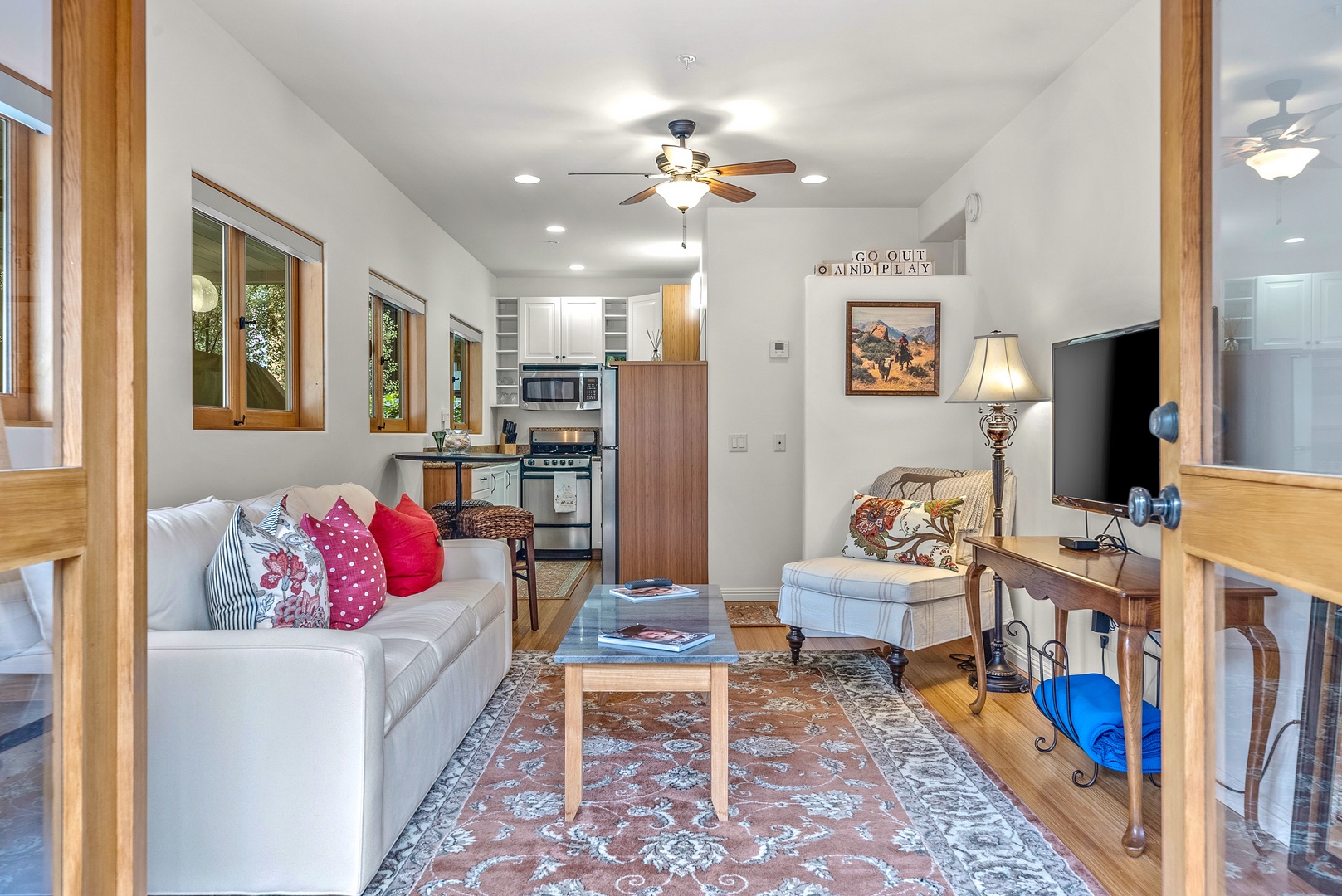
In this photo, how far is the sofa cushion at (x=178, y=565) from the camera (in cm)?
203

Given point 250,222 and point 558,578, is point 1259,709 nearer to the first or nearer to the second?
point 250,222

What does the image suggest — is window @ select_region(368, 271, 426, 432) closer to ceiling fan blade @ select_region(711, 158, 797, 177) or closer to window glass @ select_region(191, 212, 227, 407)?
window glass @ select_region(191, 212, 227, 407)

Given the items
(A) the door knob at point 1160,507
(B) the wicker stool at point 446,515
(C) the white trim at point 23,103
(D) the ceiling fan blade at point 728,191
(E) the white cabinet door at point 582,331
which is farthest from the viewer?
(E) the white cabinet door at point 582,331

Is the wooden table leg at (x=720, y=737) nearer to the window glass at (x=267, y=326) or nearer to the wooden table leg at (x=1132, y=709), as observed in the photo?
the wooden table leg at (x=1132, y=709)

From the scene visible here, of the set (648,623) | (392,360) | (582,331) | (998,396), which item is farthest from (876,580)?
(582,331)

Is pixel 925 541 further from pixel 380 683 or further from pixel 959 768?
pixel 380 683

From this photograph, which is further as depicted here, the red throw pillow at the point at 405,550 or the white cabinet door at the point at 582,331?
the white cabinet door at the point at 582,331

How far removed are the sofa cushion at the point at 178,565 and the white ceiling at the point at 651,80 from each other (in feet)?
5.89

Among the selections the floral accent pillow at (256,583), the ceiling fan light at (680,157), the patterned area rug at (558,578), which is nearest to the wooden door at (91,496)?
the floral accent pillow at (256,583)

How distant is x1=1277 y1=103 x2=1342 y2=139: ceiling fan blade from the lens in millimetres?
896

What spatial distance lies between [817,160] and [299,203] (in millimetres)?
2595

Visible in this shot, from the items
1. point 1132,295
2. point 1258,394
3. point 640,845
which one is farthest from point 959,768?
point 1258,394

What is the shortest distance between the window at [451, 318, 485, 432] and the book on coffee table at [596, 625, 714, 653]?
463cm

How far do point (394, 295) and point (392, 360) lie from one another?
18.4 inches
